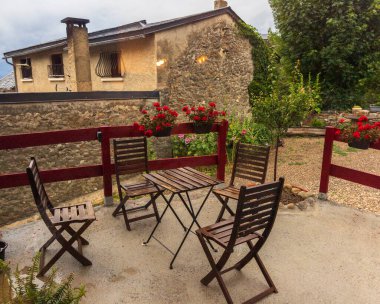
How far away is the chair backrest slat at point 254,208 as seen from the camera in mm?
2463

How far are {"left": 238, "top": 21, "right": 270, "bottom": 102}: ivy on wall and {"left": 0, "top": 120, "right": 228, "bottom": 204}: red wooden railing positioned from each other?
25.5ft

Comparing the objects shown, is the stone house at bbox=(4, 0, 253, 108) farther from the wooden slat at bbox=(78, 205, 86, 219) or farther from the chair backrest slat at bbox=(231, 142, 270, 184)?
the wooden slat at bbox=(78, 205, 86, 219)

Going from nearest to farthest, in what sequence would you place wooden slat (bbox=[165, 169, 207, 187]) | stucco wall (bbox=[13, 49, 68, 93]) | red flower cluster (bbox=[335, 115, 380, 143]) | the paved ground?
the paved ground, wooden slat (bbox=[165, 169, 207, 187]), red flower cluster (bbox=[335, 115, 380, 143]), stucco wall (bbox=[13, 49, 68, 93])

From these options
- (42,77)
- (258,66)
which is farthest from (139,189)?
(42,77)

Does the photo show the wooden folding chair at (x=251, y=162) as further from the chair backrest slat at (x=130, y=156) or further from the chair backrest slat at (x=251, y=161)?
the chair backrest slat at (x=130, y=156)

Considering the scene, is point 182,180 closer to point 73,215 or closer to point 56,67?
point 73,215

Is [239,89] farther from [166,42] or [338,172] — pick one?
[338,172]

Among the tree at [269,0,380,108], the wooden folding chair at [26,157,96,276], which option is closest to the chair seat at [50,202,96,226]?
the wooden folding chair at [26,157,96,276]

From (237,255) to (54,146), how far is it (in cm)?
639

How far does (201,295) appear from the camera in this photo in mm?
2793

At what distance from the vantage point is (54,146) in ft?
27.0

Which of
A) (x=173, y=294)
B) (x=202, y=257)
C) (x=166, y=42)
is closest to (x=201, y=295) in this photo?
(x=173, y=294)

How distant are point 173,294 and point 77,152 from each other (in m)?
6.58

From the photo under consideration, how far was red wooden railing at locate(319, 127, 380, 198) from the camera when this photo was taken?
4246mm
